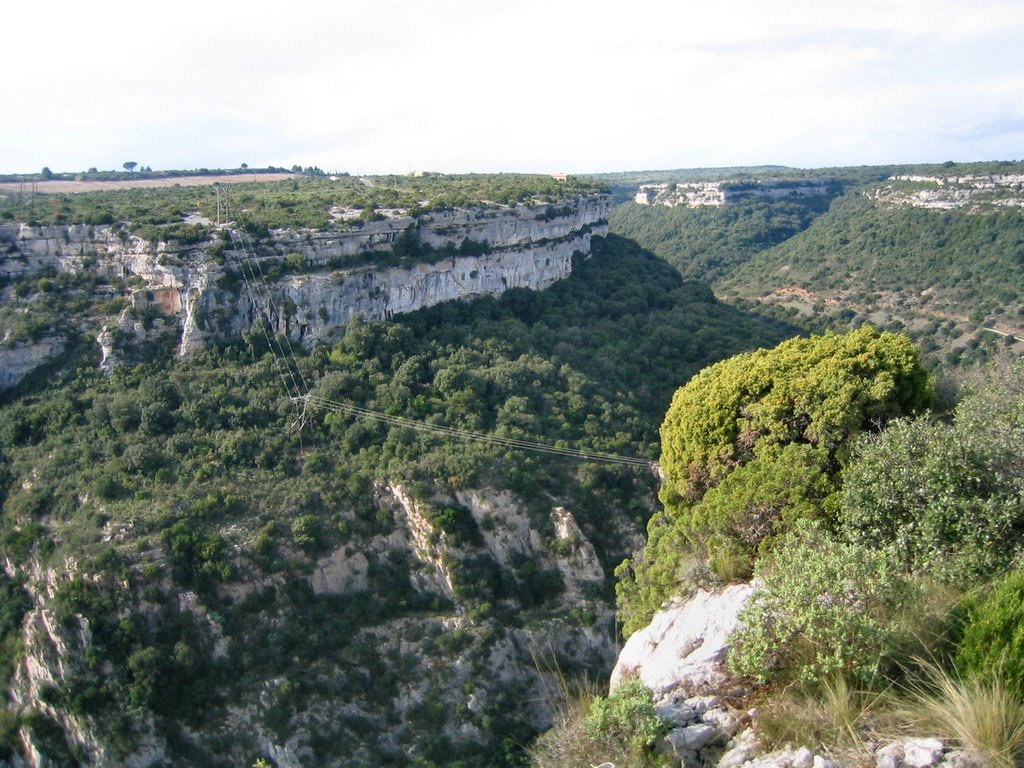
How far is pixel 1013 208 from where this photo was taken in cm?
6612

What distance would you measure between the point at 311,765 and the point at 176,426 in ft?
47.6

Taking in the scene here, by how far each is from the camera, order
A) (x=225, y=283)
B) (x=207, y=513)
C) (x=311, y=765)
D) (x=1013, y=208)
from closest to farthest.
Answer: (x=311, y=765) → (x=207, y=513) → (x=225, y=283) → (x=1013, y=208)

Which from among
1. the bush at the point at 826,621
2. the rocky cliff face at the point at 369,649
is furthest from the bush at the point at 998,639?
the rocky cliff face at the point at 369,649

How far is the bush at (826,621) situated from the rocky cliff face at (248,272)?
91.4 feet

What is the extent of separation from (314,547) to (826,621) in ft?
66.3

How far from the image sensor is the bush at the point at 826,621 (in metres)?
7.61

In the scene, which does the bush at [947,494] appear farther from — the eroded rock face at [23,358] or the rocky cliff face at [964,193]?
the rocky cliff face at [964,193]

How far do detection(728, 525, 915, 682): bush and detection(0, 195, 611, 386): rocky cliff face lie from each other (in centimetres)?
2785

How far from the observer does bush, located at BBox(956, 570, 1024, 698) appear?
695 cm

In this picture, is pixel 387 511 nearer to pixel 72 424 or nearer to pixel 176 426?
Result: pixel 176 426

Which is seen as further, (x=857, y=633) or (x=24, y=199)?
(x=24, y=199)

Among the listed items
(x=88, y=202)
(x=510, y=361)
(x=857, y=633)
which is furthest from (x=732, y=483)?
(x=88, y=202)

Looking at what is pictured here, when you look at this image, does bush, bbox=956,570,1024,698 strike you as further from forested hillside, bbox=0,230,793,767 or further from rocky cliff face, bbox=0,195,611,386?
rocky cliff face, bbox=0,195,611,386

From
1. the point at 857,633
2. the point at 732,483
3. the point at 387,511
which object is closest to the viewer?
the point at 857,633
